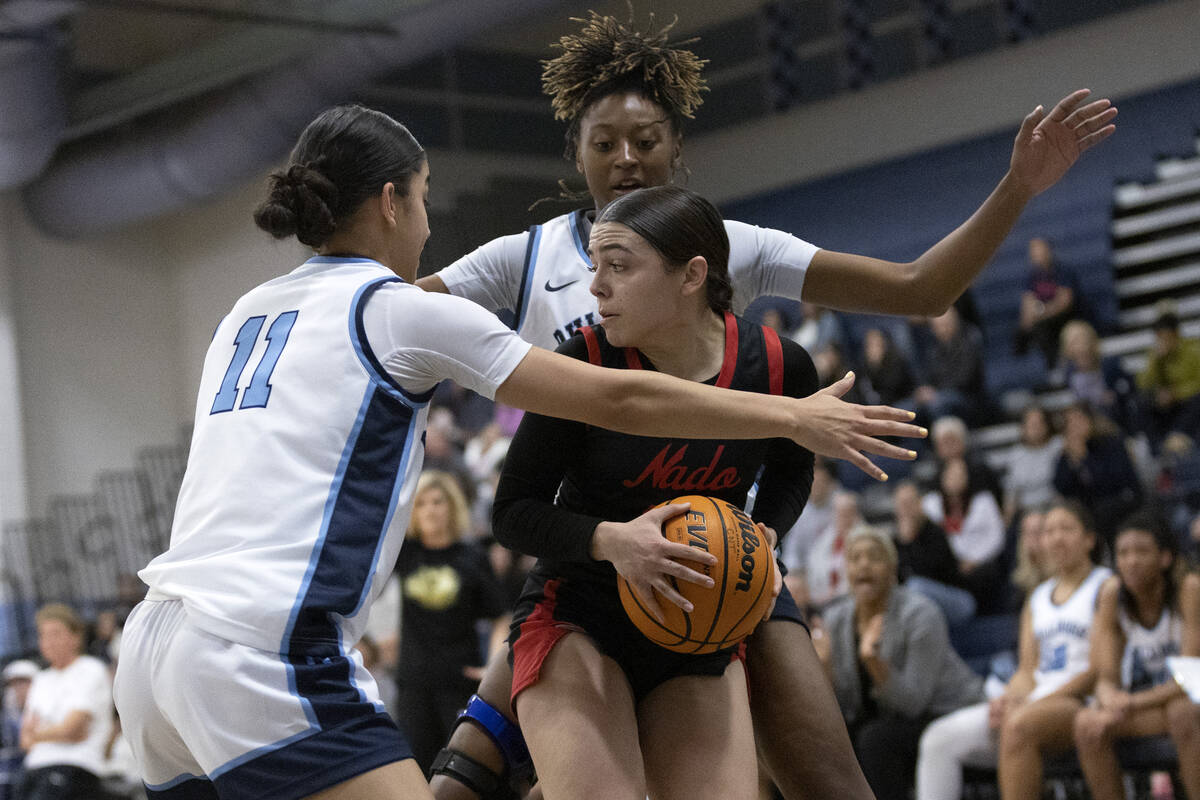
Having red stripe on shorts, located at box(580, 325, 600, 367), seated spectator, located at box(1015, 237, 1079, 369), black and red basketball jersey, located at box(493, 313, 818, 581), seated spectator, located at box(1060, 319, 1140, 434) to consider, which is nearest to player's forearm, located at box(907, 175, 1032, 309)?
black and red basketball jersey, located at box(493, 313, 818, 581)

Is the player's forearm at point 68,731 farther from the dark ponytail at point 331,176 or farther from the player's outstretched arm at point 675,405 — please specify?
the player's outstretched arm at point 675,405

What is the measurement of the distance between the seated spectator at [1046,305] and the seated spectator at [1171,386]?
1.08 meters

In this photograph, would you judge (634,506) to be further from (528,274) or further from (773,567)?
(528,274)

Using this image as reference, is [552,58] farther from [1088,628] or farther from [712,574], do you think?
[1088,628]

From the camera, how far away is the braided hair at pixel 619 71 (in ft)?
11.6

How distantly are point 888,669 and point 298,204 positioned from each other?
4.90m

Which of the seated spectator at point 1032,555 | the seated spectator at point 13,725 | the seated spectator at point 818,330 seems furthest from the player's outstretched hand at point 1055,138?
the seated spectator at point 13,725

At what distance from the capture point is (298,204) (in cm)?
273

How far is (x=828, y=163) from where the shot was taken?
1555 cm

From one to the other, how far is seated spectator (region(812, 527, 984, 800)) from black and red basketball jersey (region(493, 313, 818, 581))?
4.02 meters

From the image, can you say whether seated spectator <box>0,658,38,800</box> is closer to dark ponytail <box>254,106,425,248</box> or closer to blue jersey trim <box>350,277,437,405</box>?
dark ponytail <box>254,106,425,248</box>

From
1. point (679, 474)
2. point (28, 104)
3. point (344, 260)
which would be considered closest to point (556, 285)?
point (679, 474)

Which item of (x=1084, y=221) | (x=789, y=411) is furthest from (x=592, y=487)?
(x=1084, y=221)

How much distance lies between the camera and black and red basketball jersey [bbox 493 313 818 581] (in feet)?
9.76
